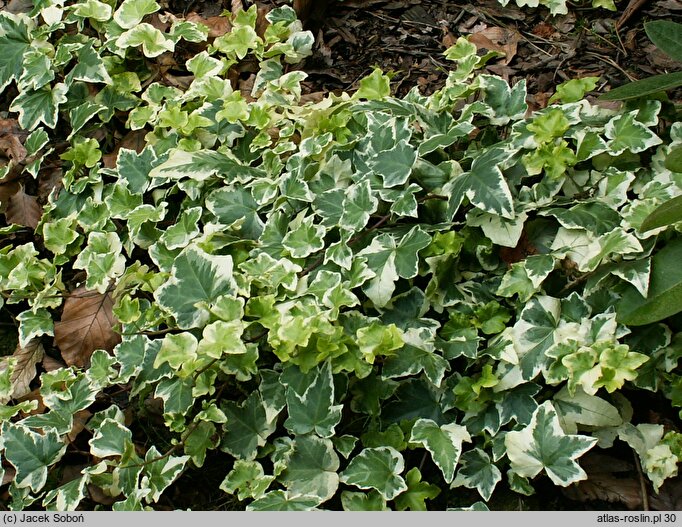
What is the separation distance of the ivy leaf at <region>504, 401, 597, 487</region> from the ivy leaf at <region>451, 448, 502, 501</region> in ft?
0.24

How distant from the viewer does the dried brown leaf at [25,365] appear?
2080 mm

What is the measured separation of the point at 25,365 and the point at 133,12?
3.89 ft

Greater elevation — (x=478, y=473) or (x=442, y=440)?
(x=442, y=440)

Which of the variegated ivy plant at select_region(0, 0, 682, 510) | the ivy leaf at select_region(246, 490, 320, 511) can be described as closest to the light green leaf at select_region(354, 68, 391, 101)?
the variegated ivy plant at select_region(0, 0, 682, 510)

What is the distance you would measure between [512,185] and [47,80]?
1532 mm

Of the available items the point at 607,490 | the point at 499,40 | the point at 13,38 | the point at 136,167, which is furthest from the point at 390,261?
the point at 13,38

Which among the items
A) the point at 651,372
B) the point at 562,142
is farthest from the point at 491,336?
the point at 562,142

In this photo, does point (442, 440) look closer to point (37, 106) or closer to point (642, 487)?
point (642, 487)

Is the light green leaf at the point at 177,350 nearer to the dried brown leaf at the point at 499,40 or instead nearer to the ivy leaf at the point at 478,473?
the ivy leaf at the point at 478,473

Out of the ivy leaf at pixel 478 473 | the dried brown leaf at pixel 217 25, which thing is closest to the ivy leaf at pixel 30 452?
the ivy leaf at pixel 478 473

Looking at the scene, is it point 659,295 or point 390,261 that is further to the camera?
point 390,261

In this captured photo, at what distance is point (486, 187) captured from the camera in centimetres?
179

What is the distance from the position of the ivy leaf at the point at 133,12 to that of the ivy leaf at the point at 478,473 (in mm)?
1722

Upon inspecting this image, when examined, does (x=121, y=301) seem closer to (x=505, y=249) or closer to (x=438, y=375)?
(x=438, y=375)
